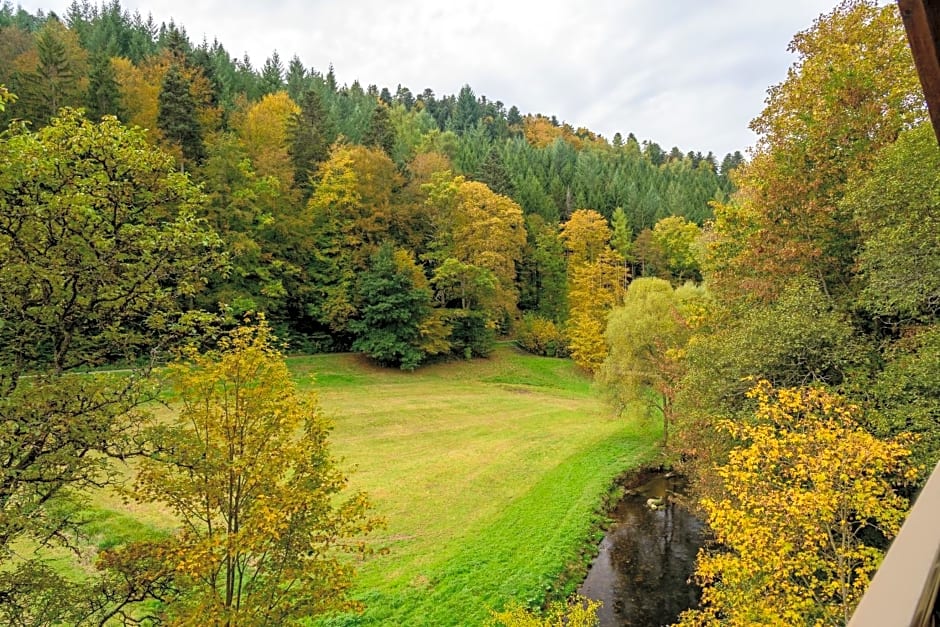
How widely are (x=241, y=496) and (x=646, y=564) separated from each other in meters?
12.0

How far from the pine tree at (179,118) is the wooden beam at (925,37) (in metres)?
35.4

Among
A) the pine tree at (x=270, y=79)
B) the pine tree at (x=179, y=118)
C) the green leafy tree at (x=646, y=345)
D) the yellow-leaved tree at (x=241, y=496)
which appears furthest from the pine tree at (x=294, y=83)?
the yellow-leaved tree at (x=241, y=496)

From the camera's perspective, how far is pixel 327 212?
36.1m

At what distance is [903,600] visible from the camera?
0.83m

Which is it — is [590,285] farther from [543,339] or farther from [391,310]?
[391,310]

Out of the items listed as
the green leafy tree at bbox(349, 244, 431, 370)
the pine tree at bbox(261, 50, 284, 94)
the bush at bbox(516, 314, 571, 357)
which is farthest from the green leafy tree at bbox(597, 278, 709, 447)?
the pine tree at bbox(261, 50, 284, 94)

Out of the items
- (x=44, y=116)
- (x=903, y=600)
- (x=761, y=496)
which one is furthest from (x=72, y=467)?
(x=44, y=116)

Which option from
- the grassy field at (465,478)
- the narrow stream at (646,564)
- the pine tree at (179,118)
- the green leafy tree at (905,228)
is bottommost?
the narrow stream at (646,564)

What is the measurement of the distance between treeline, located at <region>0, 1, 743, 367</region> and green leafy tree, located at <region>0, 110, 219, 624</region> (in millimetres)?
16650

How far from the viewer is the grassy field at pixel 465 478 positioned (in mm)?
12641

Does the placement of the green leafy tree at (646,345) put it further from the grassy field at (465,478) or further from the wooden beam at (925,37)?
the wooden beam at (925,37)

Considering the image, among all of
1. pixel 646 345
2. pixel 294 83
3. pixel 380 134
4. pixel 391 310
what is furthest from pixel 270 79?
pixel 646 345

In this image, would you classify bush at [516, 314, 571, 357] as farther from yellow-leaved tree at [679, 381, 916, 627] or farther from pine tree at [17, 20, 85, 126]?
yellow-leaved tree at [679, 381, 916, 627]

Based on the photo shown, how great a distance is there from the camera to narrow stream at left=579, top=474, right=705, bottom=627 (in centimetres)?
1253
